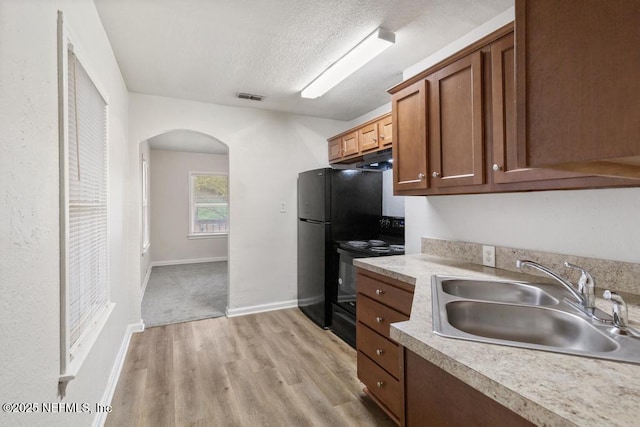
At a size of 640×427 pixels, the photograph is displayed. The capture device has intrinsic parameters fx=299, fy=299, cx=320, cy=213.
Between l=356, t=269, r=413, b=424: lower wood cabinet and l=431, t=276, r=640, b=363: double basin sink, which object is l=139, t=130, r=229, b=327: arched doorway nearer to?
l=356, t=269, r=413, b=424: lower wood cabinet

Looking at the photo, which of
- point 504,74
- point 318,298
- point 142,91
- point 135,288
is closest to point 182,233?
point 135,288

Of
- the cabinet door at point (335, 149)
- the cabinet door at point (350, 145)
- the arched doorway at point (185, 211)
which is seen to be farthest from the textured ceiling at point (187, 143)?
the cabinet door at point (350, 145)

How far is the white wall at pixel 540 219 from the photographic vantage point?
138 centimetres

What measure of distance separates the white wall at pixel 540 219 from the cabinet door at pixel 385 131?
1.72ft

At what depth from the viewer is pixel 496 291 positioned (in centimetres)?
147

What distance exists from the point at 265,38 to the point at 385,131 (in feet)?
4.34

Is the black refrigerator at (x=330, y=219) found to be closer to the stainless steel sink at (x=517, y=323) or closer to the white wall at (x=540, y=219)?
the white wall at (x=540, y=219)

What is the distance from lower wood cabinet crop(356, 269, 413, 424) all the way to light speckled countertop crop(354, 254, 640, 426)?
73 cm

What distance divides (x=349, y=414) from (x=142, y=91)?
11.1ft

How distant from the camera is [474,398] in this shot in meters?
0.74

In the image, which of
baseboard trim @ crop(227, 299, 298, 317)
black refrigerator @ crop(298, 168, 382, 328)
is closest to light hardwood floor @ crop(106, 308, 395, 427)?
baseboard trim @ crop(227, 299, 298, 317)

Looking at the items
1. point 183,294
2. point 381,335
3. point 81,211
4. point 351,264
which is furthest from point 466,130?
point 183,294

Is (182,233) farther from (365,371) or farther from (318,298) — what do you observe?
(365,371)

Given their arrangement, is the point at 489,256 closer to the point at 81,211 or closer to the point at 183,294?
the point at 81,211
